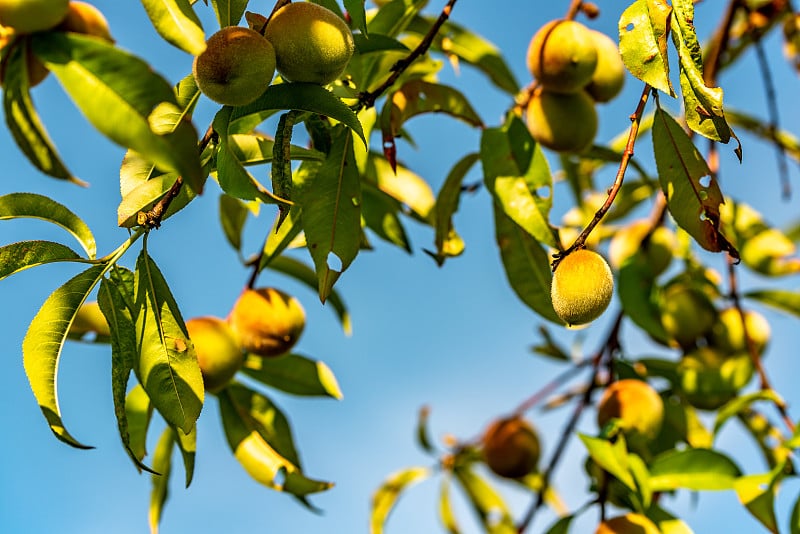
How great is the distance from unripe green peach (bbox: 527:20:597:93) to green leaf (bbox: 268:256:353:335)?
643 millimetres

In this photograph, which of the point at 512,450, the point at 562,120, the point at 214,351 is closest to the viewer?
the point at 214,351

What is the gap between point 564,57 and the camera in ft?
5.24

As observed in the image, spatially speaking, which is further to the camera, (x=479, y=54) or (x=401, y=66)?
(x=479, y=54)

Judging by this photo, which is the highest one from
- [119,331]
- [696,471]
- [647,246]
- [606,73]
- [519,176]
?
[606,73]

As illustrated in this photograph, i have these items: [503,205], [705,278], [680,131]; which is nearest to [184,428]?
[503,205]

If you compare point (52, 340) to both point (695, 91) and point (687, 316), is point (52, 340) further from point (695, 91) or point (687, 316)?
point (687, 316)

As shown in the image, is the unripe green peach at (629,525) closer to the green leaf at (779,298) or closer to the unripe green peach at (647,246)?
the unripe green peach at (647,246)

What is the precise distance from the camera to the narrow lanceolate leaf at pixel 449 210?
5.11 feet

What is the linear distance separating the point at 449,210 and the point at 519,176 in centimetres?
24

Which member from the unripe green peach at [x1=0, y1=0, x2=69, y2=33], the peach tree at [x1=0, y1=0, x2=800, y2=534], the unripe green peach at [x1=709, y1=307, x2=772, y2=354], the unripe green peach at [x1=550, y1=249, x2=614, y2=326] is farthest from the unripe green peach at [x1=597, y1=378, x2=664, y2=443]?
the unripe green peach at [x1=0, y1=0, x2=69, y2=33]

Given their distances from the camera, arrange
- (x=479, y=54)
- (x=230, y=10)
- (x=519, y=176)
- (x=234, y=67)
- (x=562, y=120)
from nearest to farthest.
Answer: (x=234, y=67), (x=230, y=10), (x=519, y=176), (x=562, y=120), (x=479, y=54)

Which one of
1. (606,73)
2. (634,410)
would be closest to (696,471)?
(634,410)

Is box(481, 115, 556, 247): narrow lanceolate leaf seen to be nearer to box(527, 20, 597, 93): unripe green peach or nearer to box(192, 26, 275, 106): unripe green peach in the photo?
box(527, 20, 597, 93): unripe green peach

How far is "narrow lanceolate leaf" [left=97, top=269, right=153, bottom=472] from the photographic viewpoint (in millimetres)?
1020
